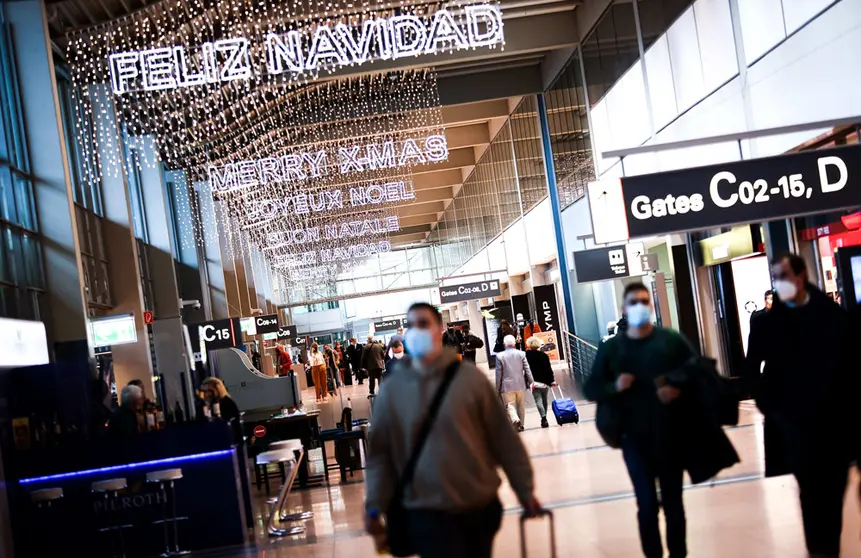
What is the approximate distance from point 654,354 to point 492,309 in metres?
29.3

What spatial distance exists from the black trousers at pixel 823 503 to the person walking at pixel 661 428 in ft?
1.25

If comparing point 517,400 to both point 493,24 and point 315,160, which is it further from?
point 315,160

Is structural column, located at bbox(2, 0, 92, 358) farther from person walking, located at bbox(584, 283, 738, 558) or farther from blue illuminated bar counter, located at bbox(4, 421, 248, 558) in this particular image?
person walking, located at bbox(584, 283, 738, 558)

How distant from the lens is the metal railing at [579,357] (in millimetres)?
24031

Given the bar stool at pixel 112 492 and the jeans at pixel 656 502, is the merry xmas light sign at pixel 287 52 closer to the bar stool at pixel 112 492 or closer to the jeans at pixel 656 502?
the bar stool at pixel 112 492

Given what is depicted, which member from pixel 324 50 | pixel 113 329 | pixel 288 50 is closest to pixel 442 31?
pixel 324 50

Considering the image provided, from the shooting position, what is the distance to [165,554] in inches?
348

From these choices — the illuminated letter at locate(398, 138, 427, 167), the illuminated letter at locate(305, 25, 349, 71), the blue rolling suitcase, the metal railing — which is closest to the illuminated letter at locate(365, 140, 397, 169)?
the illuminated letter at locate(398, 138, 427, 167)

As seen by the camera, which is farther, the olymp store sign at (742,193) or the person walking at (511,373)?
the person walking at (511,373)

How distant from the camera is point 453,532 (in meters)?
3.64

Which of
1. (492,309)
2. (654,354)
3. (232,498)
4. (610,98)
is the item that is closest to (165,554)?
(232,498)

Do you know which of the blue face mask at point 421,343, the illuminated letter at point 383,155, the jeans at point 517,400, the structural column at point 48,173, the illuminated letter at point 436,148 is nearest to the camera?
the blue face mask at point 421,343

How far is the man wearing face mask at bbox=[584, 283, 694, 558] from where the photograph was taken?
484 centimetres

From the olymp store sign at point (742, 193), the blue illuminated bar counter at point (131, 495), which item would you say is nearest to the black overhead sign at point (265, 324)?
the blue illuminated bar counter at point (131, 495)
